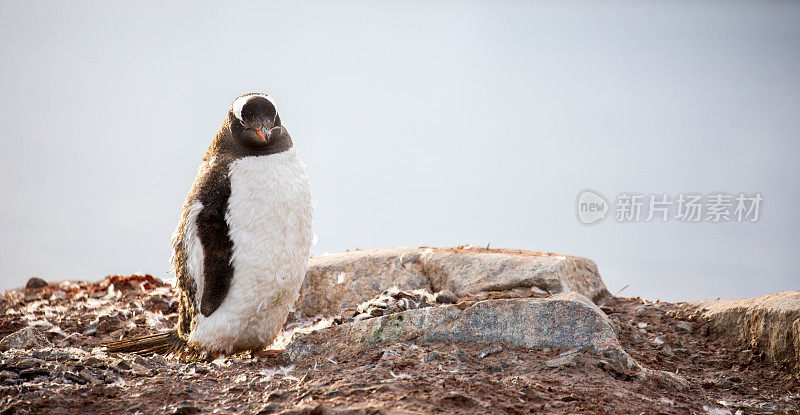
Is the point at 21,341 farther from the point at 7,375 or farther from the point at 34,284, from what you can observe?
the point at 34,284

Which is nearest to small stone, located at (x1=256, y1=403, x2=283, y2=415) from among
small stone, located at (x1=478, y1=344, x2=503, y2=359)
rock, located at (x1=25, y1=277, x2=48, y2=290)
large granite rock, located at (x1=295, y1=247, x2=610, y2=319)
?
small stone, located at (x1=478, y1=344, x2=503, y2=359)

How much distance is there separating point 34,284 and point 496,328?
749 centimetres

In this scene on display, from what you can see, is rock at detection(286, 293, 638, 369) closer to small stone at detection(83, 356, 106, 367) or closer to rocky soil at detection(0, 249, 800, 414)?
rocky soil at detection(0, 249, 800, 414)

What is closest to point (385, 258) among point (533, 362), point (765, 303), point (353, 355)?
point (353, 355)

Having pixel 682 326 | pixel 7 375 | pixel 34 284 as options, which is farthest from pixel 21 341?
pixel 682 326

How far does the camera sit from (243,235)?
209 inches

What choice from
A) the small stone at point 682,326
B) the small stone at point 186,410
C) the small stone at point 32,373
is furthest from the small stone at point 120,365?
the small stone at point 682,326

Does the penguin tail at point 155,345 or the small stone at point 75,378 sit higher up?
the small stone at point 75,378

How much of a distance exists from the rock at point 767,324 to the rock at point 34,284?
28.9 feet

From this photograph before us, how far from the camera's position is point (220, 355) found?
5570mm

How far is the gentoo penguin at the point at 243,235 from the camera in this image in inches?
209

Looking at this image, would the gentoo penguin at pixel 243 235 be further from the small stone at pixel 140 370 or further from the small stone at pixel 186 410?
the small stone at pixel 186 410

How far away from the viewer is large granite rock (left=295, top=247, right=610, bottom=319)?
6.39 metres

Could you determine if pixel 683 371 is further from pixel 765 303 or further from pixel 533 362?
pixel 533 362
